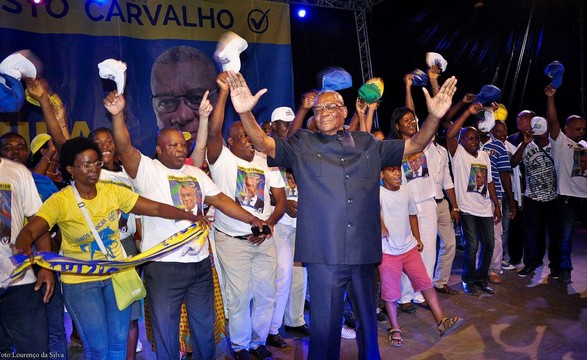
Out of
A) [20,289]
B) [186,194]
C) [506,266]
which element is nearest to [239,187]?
[186,194]

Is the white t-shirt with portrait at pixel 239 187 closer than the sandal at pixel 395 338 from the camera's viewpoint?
Yes

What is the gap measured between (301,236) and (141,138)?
5251mm

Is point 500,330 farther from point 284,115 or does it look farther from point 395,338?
point 284,115

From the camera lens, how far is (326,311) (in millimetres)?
3344

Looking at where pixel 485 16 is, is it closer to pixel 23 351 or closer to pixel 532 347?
pixel 532 347

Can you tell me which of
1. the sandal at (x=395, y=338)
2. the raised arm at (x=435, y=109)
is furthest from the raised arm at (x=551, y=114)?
the raised arm at (x=435, y=109)

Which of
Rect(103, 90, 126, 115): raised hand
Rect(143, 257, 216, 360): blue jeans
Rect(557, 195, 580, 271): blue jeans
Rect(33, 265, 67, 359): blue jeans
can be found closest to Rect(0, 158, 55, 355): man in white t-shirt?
Rect(33, 265, 67, 359): blue jeans

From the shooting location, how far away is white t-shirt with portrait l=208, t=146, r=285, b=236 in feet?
15.4

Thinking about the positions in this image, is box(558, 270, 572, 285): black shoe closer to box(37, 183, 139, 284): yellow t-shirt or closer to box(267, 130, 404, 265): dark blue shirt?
box(267, 130, 404, 265): dark blue shirt

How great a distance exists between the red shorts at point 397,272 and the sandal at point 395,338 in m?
0.33

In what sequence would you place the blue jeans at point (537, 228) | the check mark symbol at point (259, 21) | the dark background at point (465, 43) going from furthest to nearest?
the dark background at point (465, 43) → the check mark symbol at point (259, 21) → the blue jeans at point (537, 228)

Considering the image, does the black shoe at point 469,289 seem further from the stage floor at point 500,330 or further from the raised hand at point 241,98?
the raised hand at point 241,98

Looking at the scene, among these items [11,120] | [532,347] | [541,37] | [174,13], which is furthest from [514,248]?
[11,120]

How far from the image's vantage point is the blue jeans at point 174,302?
12.5ft
